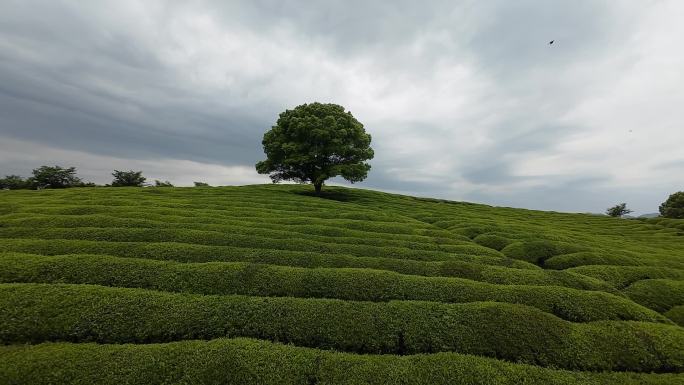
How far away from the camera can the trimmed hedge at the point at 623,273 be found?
768 inches

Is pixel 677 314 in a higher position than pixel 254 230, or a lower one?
lower

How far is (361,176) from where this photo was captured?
4475 centimetres

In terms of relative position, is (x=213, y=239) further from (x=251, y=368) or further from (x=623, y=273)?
(x=623, y=273)

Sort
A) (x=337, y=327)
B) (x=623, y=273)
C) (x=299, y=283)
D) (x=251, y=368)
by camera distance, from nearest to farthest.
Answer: (x=251, y=368), (x=337, y=327), (x=299, y=283), (x=623, y=273)

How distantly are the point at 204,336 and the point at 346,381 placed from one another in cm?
555

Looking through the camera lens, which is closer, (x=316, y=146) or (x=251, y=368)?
(x=251, y=368)

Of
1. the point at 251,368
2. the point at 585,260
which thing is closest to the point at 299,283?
the point at 251,368

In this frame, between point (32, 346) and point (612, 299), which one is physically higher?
point (612, 299)

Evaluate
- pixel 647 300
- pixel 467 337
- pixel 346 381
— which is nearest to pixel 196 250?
pixel 346 381

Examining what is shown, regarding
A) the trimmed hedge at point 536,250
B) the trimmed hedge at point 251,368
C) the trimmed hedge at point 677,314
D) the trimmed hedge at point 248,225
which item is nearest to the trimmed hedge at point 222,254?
the trimmed hedge at point 248,225

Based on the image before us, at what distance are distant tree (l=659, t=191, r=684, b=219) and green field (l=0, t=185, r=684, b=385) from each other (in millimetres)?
71073

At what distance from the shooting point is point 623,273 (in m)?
20.2

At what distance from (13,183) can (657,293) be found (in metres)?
84.3

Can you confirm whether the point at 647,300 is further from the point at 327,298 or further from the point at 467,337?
the point at 327,298
